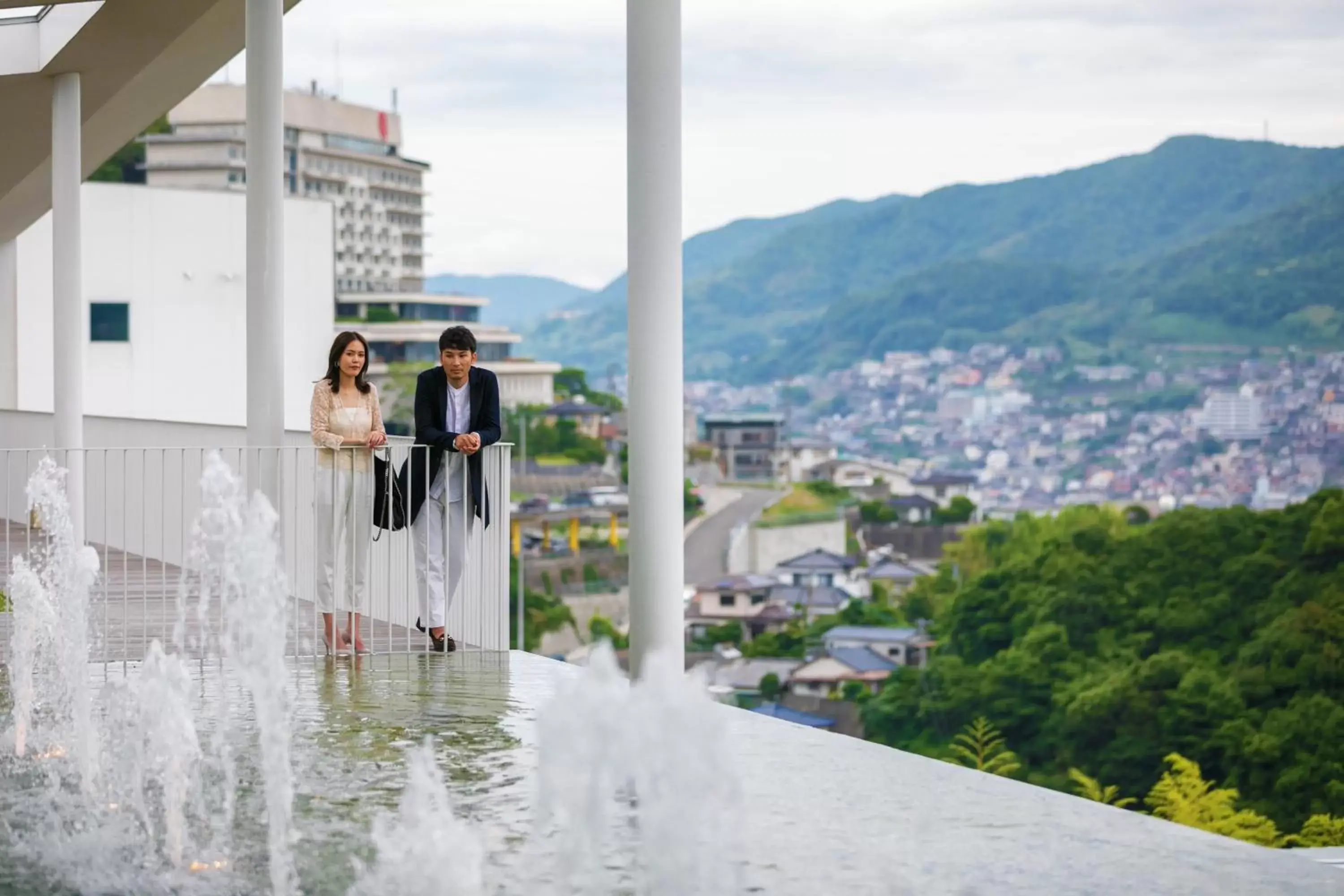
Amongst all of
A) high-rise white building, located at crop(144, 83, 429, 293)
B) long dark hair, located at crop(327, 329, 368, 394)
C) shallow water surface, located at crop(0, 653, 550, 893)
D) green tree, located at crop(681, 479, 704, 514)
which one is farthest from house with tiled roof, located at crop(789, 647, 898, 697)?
high-rise white building, located at crop(144, 83, 429, 293)

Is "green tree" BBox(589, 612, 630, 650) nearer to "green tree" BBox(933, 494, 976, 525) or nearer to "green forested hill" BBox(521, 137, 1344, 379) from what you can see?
"green tree" BBox(933, 494, 976, 525)

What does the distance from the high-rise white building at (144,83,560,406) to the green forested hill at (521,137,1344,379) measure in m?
11.4

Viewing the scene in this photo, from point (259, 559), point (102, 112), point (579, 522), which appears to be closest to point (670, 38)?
point (259, 559)

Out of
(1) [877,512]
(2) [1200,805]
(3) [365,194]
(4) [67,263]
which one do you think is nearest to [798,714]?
(1) [877,512]

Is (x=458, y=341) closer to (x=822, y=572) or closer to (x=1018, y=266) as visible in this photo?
(x=822, y=572)

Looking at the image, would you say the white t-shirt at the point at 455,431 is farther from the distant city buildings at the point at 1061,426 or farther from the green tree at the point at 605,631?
the green tree at the point at 605,631

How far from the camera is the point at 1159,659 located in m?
46.4

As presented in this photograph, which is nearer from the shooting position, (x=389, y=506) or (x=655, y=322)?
(x=655, y=322)

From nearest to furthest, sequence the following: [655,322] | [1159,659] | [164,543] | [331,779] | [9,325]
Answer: [331,779] → [655,322] → [164,543] → [9,325] → [1159,659]

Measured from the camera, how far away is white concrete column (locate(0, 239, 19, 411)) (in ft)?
76.6

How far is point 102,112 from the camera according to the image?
1606 cm

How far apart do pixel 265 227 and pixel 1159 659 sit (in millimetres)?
39855

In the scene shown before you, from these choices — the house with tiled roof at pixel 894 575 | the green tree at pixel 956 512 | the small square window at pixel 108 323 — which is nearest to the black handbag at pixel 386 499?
the small square window at pixel 108 323

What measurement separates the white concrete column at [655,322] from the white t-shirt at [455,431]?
1.16 m
